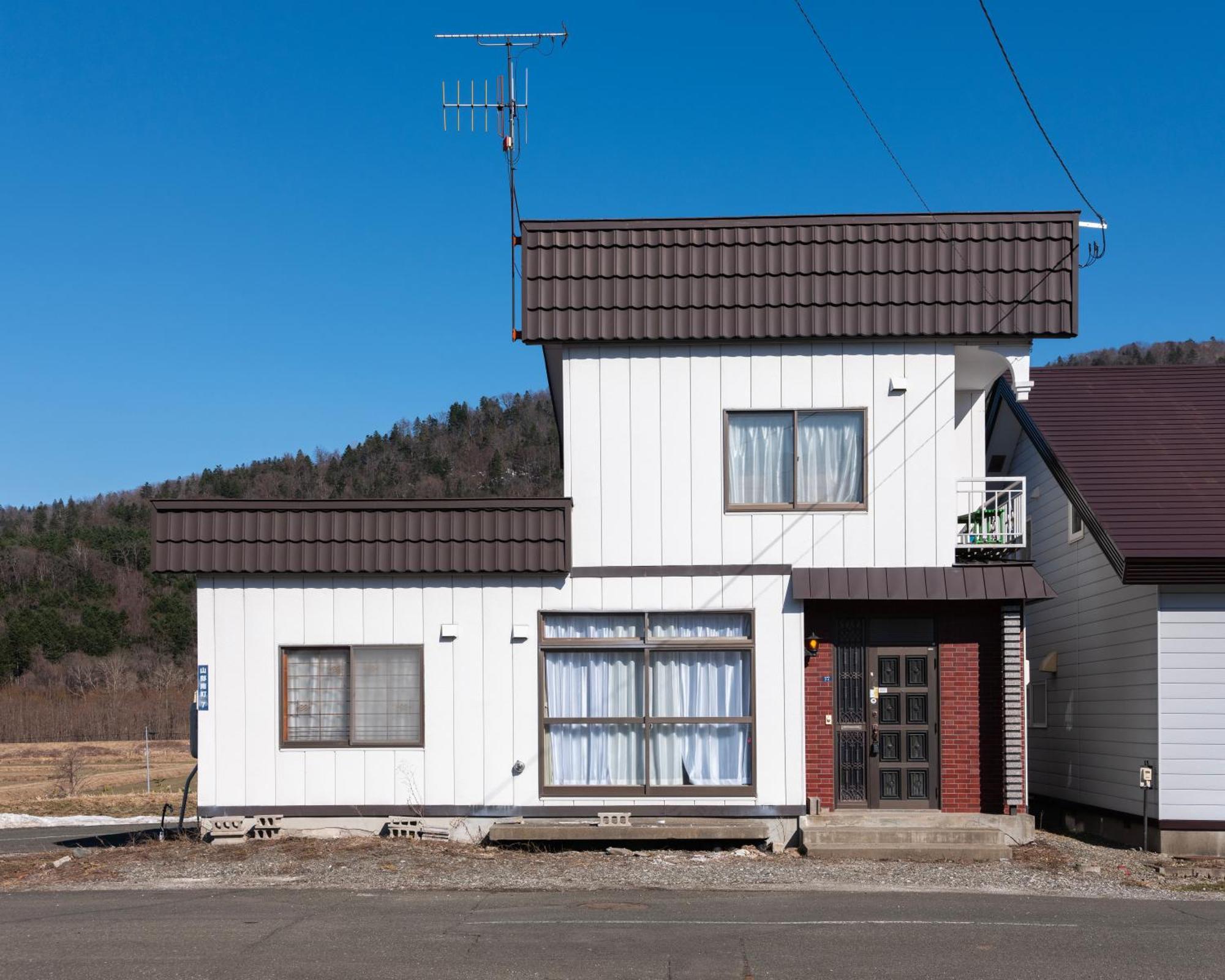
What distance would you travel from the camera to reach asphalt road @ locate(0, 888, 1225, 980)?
8.74 meters

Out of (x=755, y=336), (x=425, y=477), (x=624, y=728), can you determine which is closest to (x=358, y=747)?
(x=624, y=728)

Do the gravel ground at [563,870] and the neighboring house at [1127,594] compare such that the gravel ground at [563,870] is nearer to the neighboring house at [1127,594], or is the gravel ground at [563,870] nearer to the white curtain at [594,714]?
the white curtain at [594,714]

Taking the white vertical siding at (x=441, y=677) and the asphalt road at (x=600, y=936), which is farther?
the white vertical siding at (x=441, y=677)

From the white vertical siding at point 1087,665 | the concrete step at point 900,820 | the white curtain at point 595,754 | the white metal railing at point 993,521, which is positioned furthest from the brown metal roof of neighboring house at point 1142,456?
the white curtain at point 595,754

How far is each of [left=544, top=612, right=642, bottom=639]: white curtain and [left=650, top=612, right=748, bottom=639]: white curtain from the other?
0.24m

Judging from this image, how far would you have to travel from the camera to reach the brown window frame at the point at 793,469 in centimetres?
1503

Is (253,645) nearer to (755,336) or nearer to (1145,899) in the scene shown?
(755,336)

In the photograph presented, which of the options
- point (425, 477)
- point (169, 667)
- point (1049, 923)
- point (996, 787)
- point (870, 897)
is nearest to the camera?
point (1049, 923)

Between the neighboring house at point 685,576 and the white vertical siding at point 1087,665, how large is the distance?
1.62 m

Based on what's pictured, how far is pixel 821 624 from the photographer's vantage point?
15078 mm

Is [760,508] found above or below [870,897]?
above

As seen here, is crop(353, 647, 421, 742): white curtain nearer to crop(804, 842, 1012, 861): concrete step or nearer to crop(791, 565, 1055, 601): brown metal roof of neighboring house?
crop(791, 565, 1055, 601): brown metal roof of neighboring house

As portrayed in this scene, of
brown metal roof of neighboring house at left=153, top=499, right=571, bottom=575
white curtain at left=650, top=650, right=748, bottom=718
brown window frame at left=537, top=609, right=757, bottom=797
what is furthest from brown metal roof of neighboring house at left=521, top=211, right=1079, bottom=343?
white curtain at left=650, top=650, right=748, bottom=718

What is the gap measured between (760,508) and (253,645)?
19.9 feet
